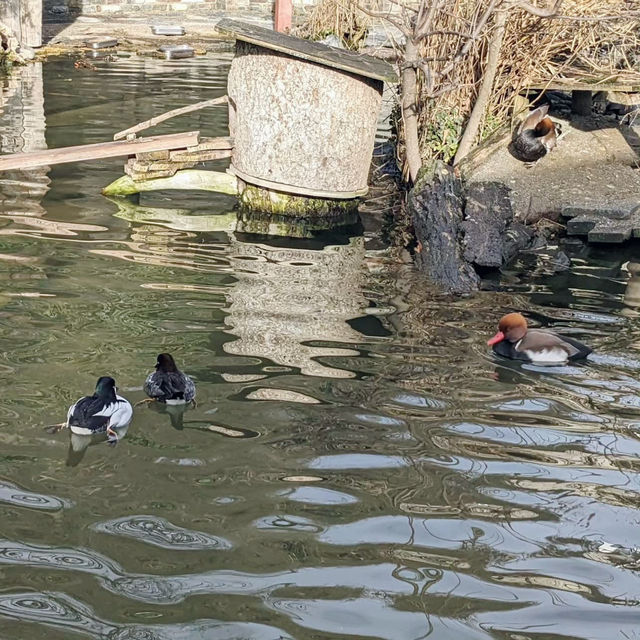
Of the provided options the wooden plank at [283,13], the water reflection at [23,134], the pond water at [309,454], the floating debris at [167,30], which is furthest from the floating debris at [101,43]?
the pond water at [309,454]

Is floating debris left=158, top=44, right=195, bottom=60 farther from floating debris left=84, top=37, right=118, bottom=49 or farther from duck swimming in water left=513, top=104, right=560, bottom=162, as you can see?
duck swimming in water left=513, top=104, right=560, bottom=162

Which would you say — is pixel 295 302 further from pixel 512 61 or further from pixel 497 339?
pixel 512 61

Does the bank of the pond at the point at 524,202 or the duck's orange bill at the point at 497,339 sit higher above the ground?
the bank of the pond at the point at 524,202

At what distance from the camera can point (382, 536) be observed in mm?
5199

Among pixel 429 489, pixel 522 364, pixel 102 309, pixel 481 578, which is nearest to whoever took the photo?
pixel 481 578

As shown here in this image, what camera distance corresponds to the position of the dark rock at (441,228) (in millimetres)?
9695

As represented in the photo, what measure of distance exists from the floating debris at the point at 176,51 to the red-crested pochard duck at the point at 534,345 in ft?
55.4

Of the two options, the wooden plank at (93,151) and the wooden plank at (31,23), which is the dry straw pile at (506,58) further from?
the wooden plank at (31,23)

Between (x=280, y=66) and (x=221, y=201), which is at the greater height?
(x=280, y=66)

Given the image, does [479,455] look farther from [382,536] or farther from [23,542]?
[23,542]

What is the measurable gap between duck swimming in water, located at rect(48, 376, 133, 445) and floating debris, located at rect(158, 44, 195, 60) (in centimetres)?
1789

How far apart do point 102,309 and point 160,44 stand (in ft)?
56.3

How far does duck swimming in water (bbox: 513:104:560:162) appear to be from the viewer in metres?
12.4

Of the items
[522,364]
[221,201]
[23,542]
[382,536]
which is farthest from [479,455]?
[221,201]
